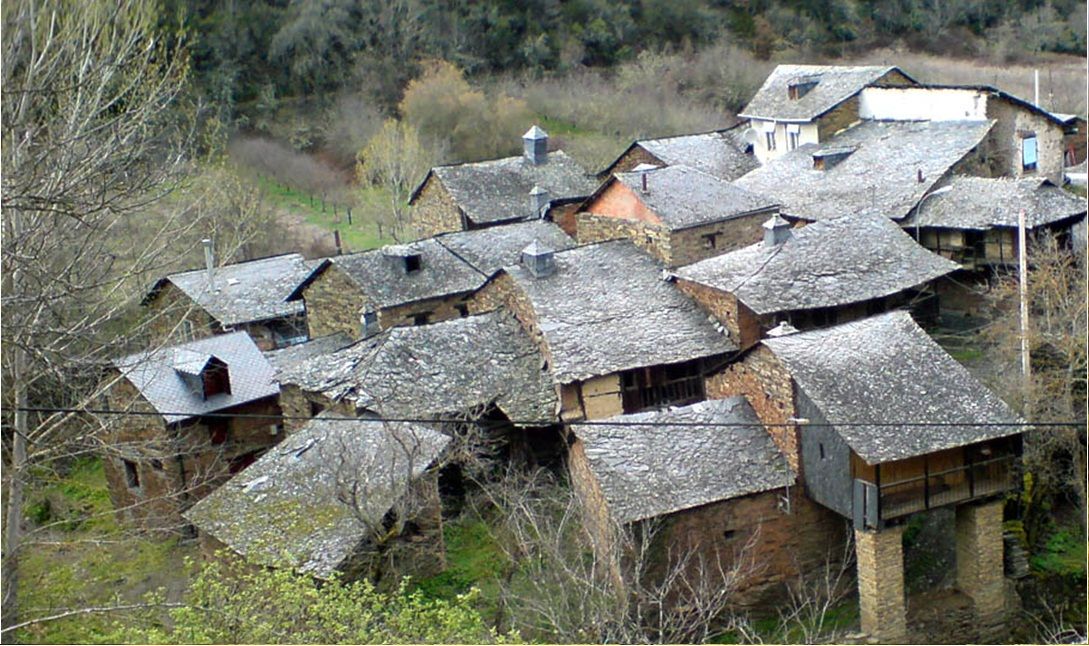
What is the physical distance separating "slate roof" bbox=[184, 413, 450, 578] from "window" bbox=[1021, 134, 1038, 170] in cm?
2072

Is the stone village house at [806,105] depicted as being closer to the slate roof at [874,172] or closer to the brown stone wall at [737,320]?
the slate roof at [874,172]

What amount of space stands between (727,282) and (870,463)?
303 inches

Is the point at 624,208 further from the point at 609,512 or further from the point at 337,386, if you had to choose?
the point at 609,512

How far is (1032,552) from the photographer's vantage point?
22.0 meters

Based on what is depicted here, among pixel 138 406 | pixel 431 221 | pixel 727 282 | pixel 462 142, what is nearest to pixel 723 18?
pixel 462 142

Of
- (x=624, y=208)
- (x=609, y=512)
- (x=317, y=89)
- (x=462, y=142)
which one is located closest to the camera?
(x=609, y=512)

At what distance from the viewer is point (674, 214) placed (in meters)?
29.9

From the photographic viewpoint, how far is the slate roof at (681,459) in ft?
66.3

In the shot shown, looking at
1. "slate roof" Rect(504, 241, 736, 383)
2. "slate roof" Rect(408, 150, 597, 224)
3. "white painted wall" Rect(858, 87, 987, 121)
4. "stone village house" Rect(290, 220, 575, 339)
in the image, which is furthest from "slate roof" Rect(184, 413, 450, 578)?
"white painted wall" Rect(858, 87, 987, 121)

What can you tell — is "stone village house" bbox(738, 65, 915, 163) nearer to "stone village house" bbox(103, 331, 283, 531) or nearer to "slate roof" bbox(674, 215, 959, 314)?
"slate roof" bbox(674, 215, 959, 314)

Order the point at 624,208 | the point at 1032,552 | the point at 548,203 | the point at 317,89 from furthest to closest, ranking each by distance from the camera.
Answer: the point at 317,89 → the point at 548,203 → the point at 624,208 → the point at 1032,552

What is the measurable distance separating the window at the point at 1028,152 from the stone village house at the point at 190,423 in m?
21.5

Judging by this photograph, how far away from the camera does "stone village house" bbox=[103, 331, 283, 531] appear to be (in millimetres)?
25094

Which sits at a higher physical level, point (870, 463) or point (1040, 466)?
point (870, 463)
